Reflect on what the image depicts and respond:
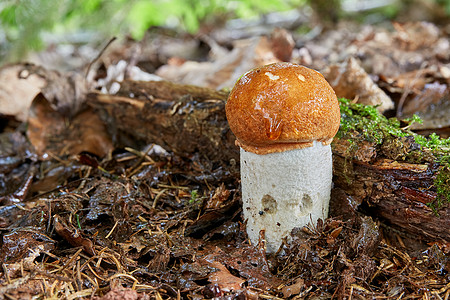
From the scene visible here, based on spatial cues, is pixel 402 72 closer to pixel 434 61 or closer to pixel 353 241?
pixel 434 61

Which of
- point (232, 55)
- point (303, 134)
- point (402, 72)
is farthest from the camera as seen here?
point (232, 55)

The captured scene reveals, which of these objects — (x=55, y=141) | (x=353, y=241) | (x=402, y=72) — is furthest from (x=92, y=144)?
(x=402, y=72)

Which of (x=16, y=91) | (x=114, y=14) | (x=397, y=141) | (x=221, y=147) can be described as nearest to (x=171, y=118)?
(x=221, y=147)

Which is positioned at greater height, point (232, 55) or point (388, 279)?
point (232, 55)

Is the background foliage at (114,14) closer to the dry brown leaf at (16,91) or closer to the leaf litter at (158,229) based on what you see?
the dry brown leaf at (16,91)

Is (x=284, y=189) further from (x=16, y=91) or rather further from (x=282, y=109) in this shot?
(x=16, y=91)

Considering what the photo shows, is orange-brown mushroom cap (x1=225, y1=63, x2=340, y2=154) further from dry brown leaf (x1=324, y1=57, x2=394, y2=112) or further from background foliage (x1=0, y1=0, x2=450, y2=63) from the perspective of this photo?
background foliage (x1=0, y1=0, x2=450, y2=63)

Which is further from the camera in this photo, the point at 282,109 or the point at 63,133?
the point at 63,133

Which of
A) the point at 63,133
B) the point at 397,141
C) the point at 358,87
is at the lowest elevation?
the point at 63,133
